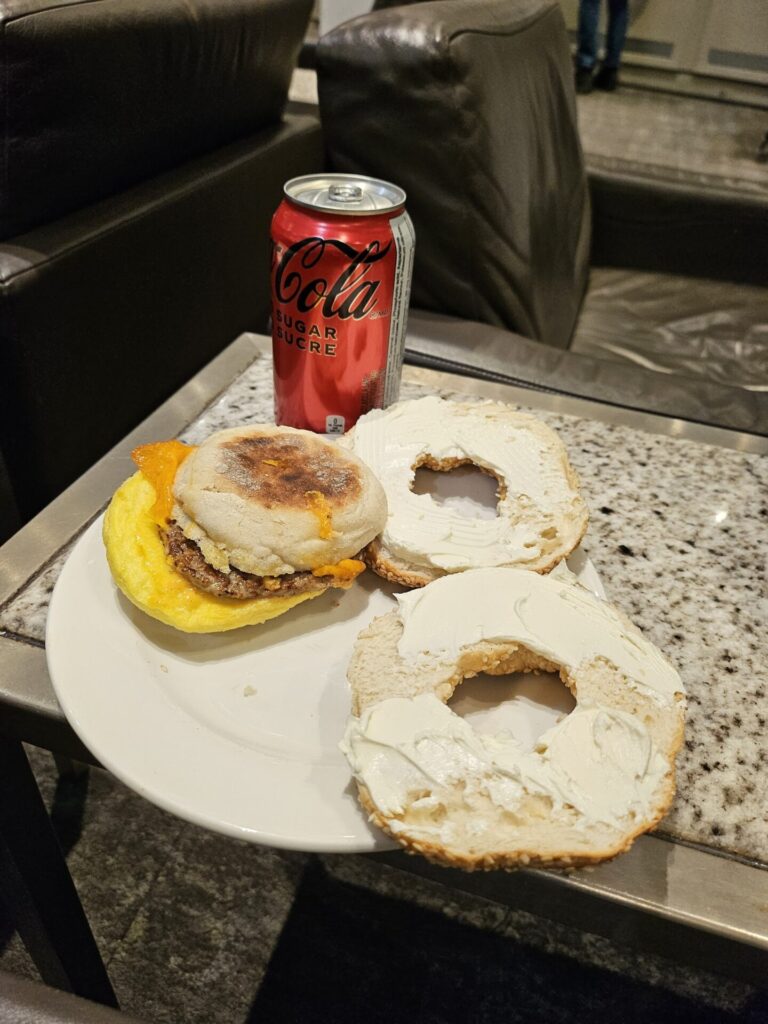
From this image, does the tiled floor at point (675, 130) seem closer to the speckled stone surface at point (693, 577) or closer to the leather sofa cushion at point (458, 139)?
the leather sofa cushion at point (458, 139)

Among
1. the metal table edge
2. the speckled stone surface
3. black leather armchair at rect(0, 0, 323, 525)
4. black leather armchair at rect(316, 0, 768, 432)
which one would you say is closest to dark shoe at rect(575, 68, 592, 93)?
black leather armchair at rect(316, 0, 768, 432)

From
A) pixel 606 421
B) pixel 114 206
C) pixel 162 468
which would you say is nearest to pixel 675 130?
pixel 606 421

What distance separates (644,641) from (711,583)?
246mm

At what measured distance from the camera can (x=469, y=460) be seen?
856 mm

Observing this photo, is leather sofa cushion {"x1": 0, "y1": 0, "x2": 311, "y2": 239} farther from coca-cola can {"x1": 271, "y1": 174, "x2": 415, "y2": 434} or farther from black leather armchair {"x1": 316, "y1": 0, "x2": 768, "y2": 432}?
coca-cola can {"x1": 271, "y1": 174, "x2": 415, "y2": 434}

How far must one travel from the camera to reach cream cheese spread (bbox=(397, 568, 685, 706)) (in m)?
0.58

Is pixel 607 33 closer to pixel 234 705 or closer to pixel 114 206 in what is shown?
pixel 114 206

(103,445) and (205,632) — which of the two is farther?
(103,445)

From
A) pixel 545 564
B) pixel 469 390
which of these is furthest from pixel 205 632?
pixel 469 390

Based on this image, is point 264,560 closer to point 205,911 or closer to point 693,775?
point 693,775

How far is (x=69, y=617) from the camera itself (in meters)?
0.64

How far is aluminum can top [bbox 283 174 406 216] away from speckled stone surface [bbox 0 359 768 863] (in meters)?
0.29

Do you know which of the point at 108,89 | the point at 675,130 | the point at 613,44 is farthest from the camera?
the point at 675,130

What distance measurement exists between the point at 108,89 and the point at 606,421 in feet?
2.67
